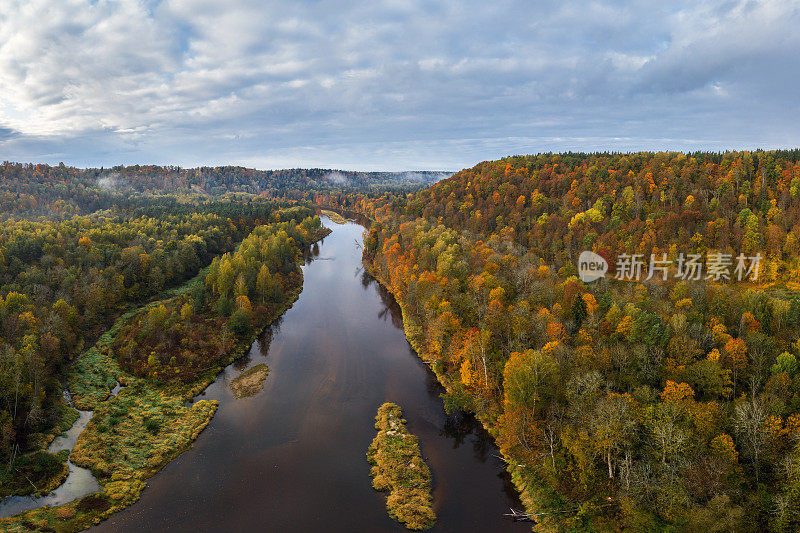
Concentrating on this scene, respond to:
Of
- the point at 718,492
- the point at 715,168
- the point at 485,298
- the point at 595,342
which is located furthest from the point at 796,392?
the point at 715,168

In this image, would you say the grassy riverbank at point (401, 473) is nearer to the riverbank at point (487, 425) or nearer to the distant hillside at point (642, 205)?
the riverbank at point (487, 425)

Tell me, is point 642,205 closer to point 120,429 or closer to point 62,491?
point 120,429

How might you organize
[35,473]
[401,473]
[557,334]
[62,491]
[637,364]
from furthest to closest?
[557,334]
[637,364]
[401,473]
[35,473]
[62,491]

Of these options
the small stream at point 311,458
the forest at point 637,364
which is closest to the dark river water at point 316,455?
the small stream at point 311,458

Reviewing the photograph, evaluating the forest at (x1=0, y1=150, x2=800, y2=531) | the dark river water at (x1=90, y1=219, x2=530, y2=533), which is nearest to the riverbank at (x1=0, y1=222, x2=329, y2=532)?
the forest at (x1=0, y1=150, x2=800, y2=531)

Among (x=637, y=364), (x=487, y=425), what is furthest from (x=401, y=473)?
(x=637, y=364)

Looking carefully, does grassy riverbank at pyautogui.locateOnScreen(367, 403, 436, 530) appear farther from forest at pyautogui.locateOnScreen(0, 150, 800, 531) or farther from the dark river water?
forest at pyautogui.locateOnScreen(0, 150, 800, 531)
